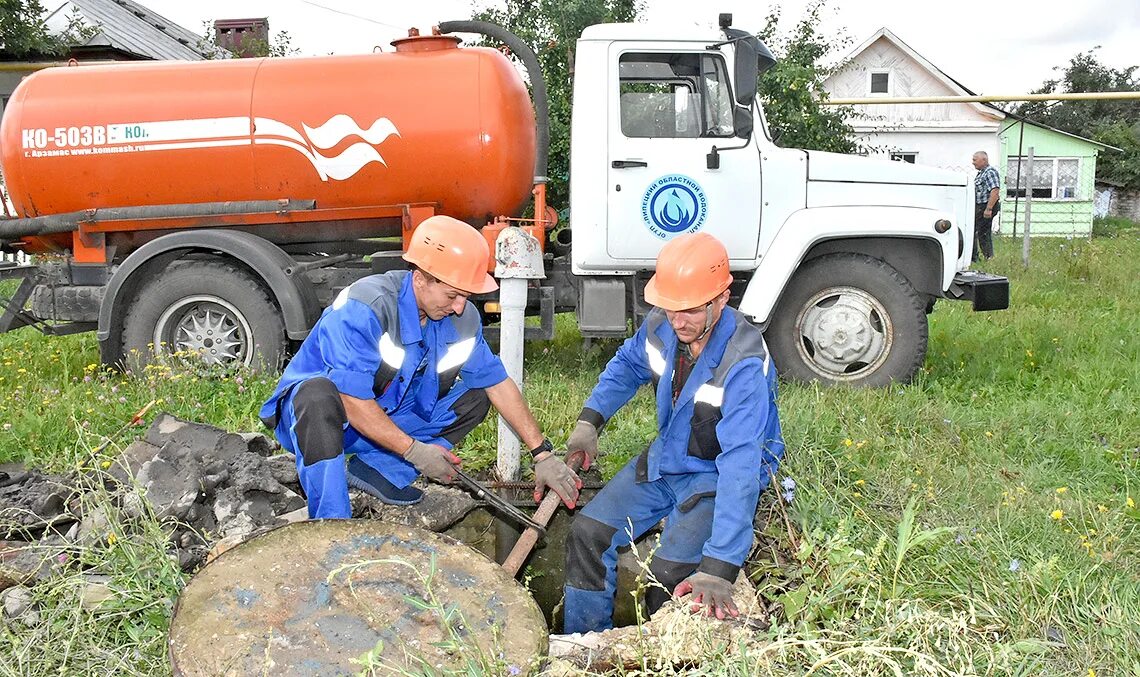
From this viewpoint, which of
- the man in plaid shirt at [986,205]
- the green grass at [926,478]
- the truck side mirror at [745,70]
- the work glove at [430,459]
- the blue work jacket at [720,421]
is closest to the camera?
the green grass at [926,478]

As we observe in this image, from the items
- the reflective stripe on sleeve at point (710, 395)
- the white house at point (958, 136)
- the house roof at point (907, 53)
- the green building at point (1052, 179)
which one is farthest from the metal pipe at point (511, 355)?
the green building at point (1052, 179)

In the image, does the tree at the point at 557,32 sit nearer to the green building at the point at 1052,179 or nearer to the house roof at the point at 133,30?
the house roof at the point at 133,30

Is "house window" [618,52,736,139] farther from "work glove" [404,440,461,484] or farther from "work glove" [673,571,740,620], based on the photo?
"work glove" [673,571,740,620]

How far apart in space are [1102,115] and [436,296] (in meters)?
45.7

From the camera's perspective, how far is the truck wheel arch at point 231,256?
17.0 feet

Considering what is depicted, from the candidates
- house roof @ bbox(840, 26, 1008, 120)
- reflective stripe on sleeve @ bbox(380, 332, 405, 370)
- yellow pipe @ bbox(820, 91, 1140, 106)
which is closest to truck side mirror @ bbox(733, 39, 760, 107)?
reflective stripe on sleeve @ bbox(380, 332, 405, 370)

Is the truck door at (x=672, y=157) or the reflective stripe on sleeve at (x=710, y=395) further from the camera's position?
the truck door at (x=672, y=157)

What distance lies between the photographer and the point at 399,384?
346 centimetres

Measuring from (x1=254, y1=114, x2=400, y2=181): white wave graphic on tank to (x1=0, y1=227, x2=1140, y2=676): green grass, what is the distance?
134 centimetres

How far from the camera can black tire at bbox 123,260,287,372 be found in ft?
17.5

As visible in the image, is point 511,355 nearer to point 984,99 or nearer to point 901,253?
point 901,253

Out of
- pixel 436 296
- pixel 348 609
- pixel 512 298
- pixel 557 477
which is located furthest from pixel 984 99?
pixel 348 609

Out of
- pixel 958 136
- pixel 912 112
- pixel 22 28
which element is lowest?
pixel 958 136

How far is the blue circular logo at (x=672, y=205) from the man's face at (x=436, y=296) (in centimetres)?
216
